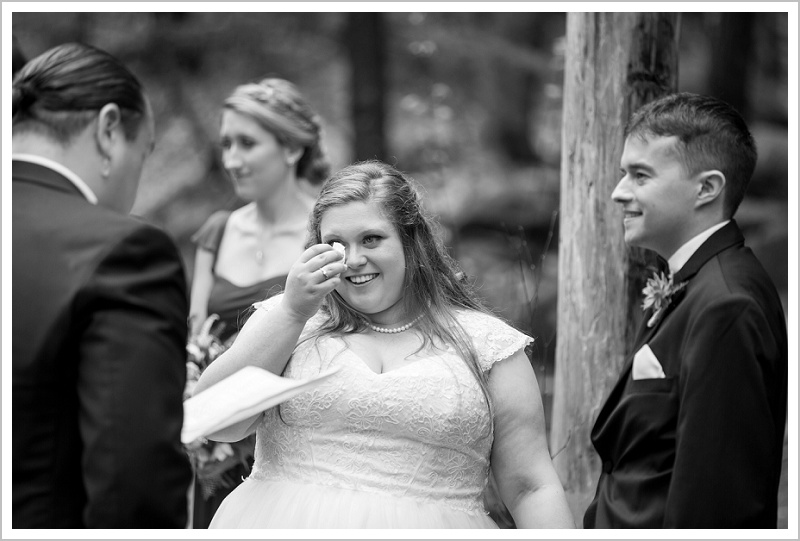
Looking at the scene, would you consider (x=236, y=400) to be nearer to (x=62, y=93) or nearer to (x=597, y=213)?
(x=62, y=93)

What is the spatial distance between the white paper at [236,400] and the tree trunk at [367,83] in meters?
7.19

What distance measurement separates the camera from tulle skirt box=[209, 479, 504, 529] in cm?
290

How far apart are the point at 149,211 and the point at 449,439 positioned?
28.4ft

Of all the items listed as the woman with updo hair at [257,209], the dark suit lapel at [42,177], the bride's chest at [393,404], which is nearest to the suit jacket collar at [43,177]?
the dark suit lapel at [42,177]

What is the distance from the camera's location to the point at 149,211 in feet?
36.1

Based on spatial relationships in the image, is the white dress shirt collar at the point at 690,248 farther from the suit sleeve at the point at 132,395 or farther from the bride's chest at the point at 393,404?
the suit sleeve at the point at 132,395

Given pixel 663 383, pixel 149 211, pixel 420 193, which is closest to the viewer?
pixel 663 383

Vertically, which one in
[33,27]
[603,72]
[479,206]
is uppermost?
[33,27]

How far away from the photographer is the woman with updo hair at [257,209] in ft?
16.5

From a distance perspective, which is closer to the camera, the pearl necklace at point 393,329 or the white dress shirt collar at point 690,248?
the white dress shirt collar at point 690,248

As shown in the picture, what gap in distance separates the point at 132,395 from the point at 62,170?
60cm

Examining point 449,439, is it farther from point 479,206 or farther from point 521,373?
point 479,206

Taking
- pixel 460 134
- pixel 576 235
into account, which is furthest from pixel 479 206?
pixel 576 235

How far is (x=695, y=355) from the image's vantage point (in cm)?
263
